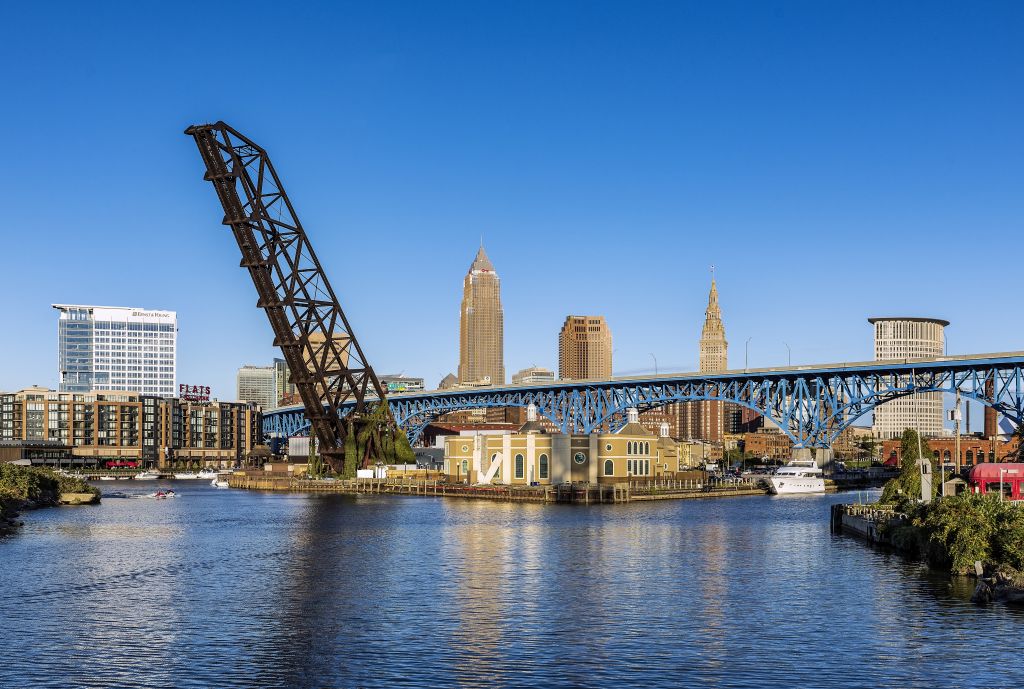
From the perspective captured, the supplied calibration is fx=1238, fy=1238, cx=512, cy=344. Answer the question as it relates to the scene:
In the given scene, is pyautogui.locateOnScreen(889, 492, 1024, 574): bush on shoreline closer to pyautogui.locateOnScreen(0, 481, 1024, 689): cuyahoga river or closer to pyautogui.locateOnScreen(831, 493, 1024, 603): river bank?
pyautogui.locateOnScreen(831, 493, 1024, 603): river bank

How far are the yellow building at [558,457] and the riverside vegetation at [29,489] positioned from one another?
29.3 metres

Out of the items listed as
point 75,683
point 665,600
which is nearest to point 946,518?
point 665,600

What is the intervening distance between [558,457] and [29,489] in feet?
122

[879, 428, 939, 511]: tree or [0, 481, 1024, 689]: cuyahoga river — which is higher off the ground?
[879, 428, 939, 511]: tree

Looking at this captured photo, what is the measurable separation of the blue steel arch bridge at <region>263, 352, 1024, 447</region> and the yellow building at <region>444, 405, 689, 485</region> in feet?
82.5

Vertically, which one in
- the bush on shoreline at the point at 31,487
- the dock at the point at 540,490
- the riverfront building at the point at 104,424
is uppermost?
the riverfront building at the point at 104,424

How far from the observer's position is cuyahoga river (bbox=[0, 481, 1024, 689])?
26312 millimetres

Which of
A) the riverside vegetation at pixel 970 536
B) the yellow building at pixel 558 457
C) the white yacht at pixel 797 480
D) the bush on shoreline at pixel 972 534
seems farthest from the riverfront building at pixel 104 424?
the bush on shoreline at pixel 972 534

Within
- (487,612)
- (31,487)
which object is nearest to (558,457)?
(31,487)

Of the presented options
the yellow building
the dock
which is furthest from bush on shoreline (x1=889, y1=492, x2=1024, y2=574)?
the yellow building

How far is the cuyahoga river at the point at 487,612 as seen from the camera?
26.3 metres

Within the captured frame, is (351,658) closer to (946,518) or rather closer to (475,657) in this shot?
(475,657)

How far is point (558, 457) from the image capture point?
93.5m

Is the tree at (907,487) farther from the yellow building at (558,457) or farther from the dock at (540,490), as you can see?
the yellow building at (558,457)
